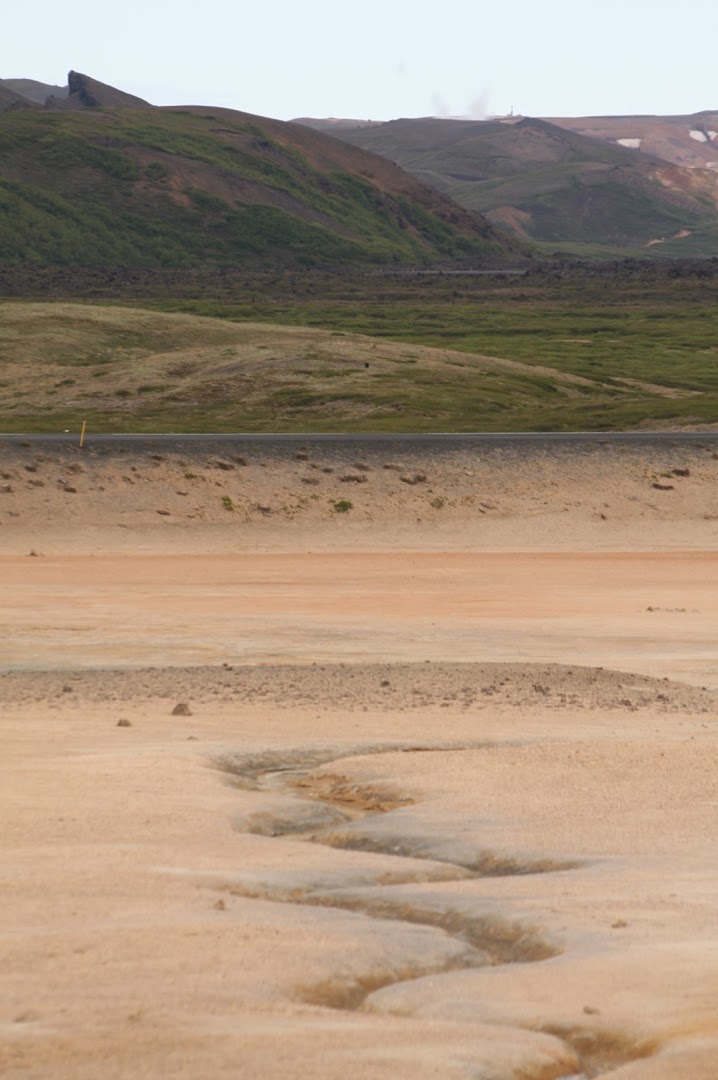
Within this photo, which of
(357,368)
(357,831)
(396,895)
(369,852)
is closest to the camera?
(396,895)

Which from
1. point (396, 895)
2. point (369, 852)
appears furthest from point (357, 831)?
point (396, 895)

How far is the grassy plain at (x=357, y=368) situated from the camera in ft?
175

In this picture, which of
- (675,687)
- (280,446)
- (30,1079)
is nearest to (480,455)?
(280,446)

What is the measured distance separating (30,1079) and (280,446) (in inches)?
1451

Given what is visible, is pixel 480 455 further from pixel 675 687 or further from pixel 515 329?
pixel 515 329

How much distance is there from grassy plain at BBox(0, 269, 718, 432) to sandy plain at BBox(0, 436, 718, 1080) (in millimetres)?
23459

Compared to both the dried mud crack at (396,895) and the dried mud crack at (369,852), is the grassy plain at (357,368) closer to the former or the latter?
the dried mud crack at (369,852)

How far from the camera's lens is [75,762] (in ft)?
42.2

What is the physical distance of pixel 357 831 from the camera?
11.0 meters

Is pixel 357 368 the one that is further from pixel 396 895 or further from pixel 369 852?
pixel 396 895

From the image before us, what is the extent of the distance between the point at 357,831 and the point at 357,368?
53.8 m

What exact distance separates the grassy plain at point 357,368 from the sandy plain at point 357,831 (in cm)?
2346

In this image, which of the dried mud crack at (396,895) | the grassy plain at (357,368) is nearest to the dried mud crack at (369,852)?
the dried mud crack at (396,895)

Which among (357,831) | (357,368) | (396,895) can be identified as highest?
(357,368)
